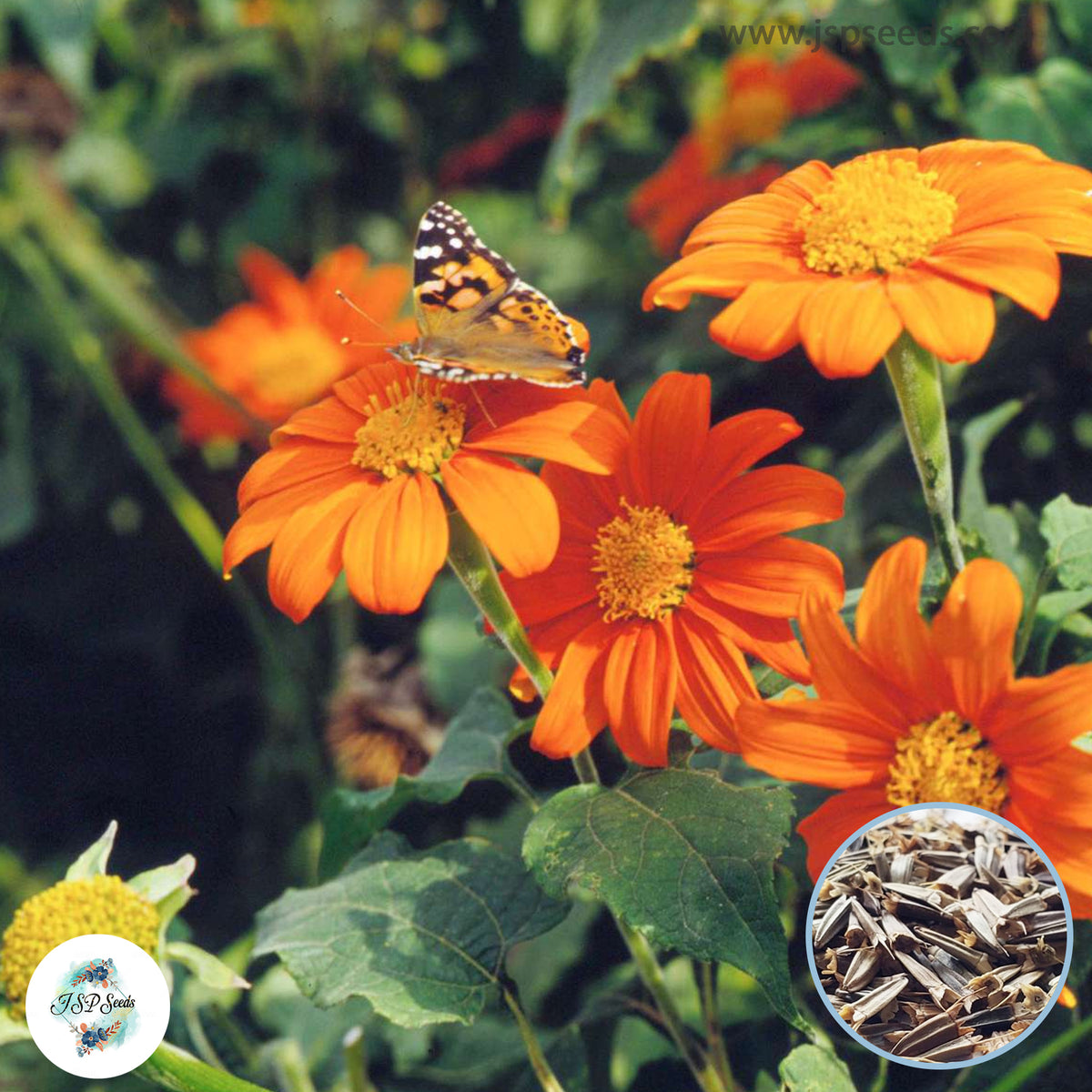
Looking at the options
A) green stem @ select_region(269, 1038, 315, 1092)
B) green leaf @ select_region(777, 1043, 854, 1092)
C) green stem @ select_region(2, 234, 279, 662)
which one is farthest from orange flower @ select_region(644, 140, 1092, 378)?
green stem @ select_region(2, 234, 279, 662)

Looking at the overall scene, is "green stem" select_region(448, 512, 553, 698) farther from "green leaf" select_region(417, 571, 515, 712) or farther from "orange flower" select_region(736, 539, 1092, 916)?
"green leaf" select_region(417, 571, 515, 712)

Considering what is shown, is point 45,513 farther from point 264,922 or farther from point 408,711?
point 264,922

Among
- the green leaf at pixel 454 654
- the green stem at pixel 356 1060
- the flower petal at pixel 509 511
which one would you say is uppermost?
the flower petal at pixel 509 511

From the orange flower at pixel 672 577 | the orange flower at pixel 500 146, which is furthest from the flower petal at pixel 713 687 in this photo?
the orange flower at pixel 500 146

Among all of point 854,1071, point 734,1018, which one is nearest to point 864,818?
point 854,1071

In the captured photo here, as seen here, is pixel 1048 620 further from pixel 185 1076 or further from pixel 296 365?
pixel 296 365

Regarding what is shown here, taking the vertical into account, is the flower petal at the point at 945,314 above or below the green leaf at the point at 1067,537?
above

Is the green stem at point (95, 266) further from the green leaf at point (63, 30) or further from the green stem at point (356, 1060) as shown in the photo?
the green stem at point (356, 1060)
